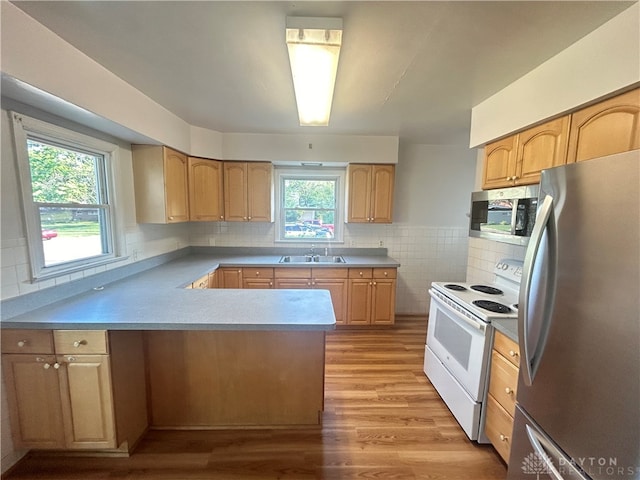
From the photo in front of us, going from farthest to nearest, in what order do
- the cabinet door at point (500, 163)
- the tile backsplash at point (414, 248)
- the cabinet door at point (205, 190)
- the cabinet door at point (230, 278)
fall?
the tile backsplash at point (414, 248)
the cabinet door at point (230, 278)
the cabinet door at point (205, 190)
the cabinet door at point (500, 163)

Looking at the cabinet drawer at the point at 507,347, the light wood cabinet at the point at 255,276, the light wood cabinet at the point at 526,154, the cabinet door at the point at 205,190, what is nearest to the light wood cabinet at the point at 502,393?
the cabinet drawer at the point at 507,347

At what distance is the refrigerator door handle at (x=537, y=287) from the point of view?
0.98m

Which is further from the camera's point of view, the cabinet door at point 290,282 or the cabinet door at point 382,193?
the cabinet door at point 382,193

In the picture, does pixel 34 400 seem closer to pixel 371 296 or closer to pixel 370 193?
pixel 371 296

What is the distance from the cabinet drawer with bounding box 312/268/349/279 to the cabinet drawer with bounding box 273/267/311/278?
0.10 metres

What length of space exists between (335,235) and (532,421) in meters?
3.02

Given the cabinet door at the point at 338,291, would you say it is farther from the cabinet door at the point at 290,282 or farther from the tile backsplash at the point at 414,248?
the tile backsplash at the point at 414,248

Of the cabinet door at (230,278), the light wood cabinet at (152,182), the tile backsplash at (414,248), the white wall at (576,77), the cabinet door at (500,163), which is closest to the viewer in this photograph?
the white wall at (576,77)

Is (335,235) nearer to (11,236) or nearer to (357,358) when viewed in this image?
(357,358)

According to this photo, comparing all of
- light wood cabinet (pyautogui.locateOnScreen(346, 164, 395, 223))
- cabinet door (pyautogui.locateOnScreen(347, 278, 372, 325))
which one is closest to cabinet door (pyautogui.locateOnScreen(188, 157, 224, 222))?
light wood cabinet (pyautogui.locateOnScreen(346, 164, 395, 223))

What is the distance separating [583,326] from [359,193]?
285 cm

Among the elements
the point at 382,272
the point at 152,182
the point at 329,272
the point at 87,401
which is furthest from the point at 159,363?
the point at 382,272

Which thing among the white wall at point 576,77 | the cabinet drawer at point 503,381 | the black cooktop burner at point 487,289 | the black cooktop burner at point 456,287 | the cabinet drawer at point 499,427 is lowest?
the cabinet drawer at point 499,427

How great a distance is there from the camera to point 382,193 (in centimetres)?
356
